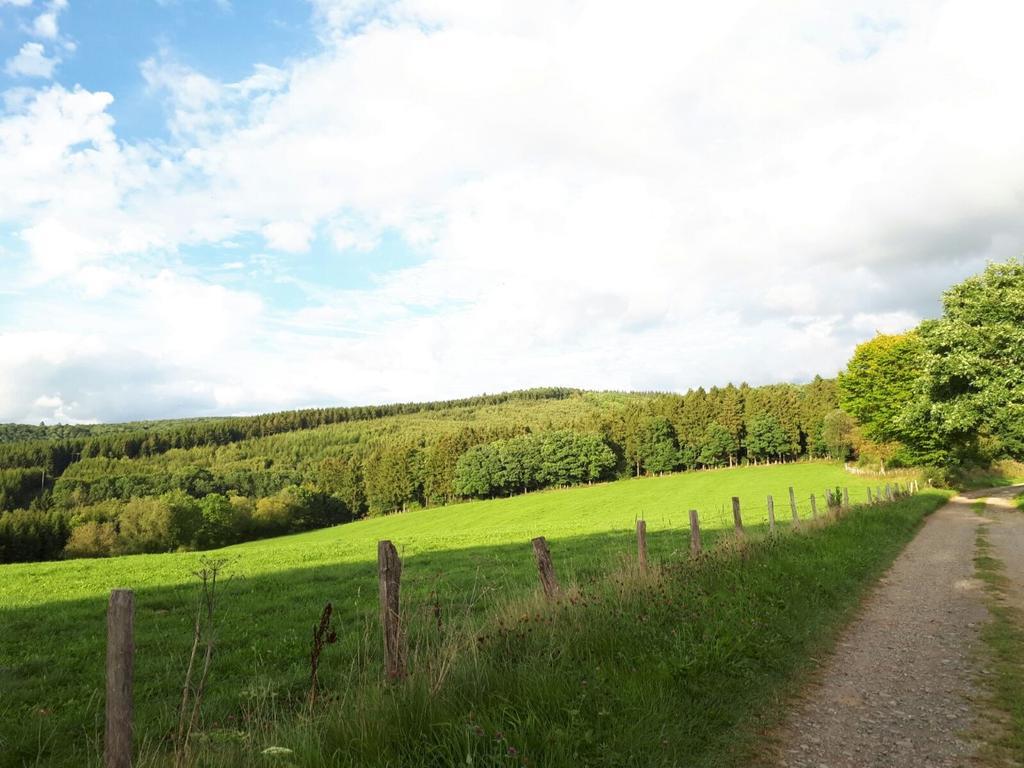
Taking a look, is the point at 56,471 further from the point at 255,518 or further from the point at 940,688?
the point at 940,688

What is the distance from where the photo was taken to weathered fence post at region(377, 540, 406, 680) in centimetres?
571

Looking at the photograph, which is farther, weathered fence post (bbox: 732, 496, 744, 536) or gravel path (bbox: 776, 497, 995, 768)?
weathered fence post (bbox: 732, 496, 744, 536)

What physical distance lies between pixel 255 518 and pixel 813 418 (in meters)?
86.8

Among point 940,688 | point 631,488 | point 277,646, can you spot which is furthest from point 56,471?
point 940,688

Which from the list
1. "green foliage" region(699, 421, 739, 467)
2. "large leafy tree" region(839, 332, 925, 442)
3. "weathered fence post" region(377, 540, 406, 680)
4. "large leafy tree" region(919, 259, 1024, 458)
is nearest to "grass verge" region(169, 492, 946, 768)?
"weathered fence post" region(377, 540, 406, 680)

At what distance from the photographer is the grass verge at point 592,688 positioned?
4.45 m

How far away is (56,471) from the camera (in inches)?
5650

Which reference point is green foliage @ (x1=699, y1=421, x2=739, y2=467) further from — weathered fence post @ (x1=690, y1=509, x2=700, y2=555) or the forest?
weathered fence post @ (x1=690, y1=509, x2=700, y2=555)

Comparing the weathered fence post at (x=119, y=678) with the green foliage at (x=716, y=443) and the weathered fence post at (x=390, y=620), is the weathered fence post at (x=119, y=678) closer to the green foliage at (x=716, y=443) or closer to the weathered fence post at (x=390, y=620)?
the weathered fence post at (x=390, y=620)

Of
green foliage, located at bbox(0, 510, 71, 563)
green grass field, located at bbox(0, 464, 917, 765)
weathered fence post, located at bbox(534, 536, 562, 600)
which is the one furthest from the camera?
green foliage, located at bbox(0, 510, 71, 563)

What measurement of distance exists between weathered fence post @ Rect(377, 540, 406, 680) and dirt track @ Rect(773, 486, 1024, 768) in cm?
350

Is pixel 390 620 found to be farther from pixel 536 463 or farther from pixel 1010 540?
pixel 536 463

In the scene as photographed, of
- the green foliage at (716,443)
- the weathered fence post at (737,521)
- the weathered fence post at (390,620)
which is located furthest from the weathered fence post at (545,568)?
the green foliage at (716,443)

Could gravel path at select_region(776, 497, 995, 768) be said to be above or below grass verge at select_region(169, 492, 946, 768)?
below
